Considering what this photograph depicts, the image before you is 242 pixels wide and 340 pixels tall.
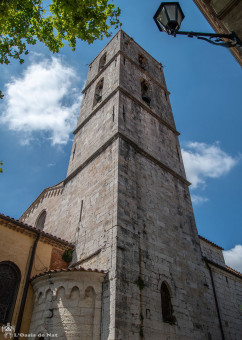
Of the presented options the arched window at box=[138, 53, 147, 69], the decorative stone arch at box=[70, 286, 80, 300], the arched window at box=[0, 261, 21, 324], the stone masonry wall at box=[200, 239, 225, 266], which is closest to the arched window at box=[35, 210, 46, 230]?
the arched window at box=[0, 261, 21, 324]

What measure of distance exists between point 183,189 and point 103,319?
7.88m

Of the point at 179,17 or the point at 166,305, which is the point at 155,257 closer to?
the point at 166,305

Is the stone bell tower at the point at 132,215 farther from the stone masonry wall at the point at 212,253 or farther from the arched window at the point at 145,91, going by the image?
the stone masonry wall at the point at 212,253

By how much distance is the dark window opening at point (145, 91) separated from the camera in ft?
54.7

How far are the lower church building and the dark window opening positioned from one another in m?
0.73

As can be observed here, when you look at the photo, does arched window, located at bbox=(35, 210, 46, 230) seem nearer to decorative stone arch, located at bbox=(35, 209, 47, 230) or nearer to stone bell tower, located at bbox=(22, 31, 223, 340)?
decorative stone arch, located at bbox=(35, 209, 47, 230)

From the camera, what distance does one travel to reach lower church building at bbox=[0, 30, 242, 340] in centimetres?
762

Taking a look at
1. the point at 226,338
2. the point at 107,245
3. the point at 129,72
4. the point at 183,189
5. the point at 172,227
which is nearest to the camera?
the point at 107,245

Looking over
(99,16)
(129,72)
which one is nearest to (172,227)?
(99,16)

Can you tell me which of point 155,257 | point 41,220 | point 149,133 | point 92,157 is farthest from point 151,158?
point 41,220

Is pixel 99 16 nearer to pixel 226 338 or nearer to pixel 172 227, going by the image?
pixel 172 227

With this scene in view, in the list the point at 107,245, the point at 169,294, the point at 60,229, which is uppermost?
the point at 60,229

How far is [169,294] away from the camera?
9.02m

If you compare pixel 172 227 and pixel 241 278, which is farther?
pixel 241 278
